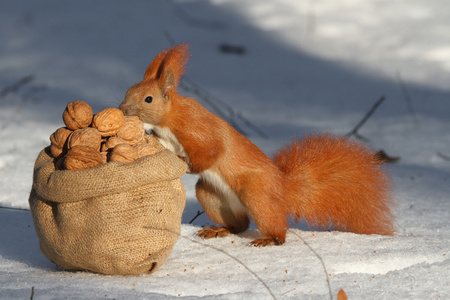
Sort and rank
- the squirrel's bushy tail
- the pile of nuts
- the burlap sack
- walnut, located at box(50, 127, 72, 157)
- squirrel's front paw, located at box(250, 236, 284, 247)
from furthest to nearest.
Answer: the squirrel's bushy tail → squirrel's front paw, located at box(250, 236, 284, 247) → walnut, located at box(50, 127, 72, 157) → the pile of nuts → the burlap sack

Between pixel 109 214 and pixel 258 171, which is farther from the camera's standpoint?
pixel 258 171

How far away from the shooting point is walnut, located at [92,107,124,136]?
104 inches

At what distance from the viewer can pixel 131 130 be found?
271 cm

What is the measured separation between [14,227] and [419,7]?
675 cm

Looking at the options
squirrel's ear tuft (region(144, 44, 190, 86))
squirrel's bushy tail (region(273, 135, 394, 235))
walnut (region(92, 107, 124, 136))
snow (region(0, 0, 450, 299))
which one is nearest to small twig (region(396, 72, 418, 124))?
snow (region(0, 0, 450, 299))

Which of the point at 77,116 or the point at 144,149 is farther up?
the point at 77,116

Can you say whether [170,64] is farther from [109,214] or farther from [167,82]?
[109,214]

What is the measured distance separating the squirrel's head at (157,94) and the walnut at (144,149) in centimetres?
28

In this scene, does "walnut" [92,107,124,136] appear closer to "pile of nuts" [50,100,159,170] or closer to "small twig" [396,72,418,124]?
"pile of nuts" [50,100,159,170]

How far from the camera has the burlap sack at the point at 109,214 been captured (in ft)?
7.90

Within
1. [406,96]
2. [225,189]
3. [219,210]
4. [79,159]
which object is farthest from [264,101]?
[79,159]

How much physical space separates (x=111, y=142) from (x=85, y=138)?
11 cm

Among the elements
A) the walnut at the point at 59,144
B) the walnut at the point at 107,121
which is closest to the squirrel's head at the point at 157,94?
the walnut at the point at 107,121

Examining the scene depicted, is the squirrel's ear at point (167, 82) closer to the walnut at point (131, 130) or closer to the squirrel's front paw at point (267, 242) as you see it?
the walnut at point (131, 130)
